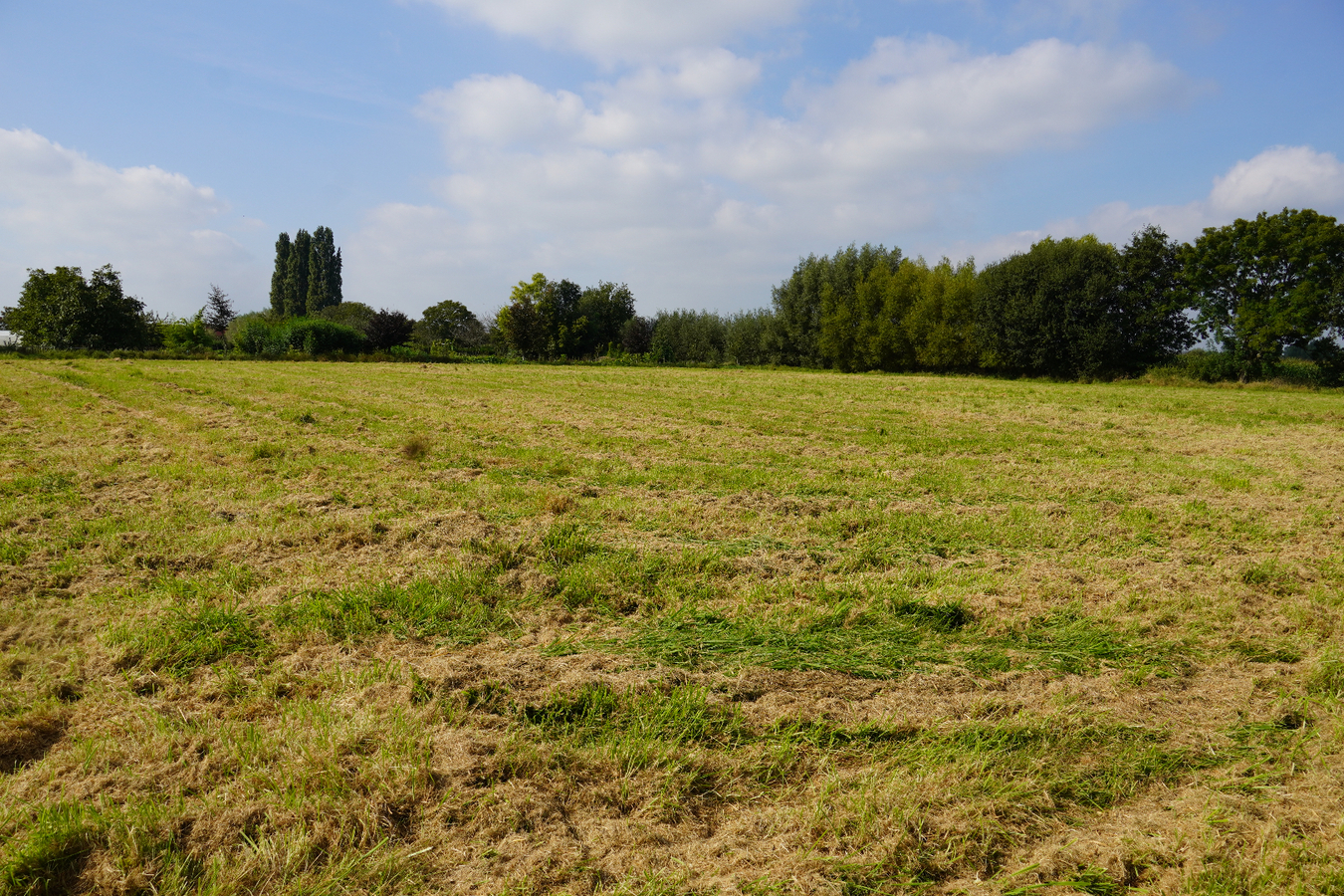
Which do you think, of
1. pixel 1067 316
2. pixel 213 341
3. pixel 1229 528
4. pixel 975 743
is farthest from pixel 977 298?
pixel 213 341

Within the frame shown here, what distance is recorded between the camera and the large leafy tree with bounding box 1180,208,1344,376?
2925 cm

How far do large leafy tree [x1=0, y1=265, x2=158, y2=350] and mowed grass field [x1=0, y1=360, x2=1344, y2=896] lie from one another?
150 ft

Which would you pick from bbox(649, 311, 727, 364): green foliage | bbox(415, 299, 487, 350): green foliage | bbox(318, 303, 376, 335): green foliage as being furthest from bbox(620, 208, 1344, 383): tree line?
bbox(318, 303, 376, 335): green foliage

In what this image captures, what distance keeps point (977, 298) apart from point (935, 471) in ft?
121

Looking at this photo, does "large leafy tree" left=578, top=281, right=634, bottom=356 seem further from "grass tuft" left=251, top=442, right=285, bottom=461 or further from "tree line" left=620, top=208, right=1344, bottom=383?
"grass tuft" left=251, top=442, right=285, bottom=461

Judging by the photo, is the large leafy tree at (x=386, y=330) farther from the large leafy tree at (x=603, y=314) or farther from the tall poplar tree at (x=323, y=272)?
the tall poplar tree at (x=323, y=272)

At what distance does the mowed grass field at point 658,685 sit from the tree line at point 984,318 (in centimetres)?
3339

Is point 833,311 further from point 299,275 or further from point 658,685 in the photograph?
point 299,275

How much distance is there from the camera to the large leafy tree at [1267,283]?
29250 mm

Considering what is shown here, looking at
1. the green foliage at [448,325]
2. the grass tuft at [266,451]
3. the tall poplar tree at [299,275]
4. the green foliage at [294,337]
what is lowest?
the grass tuft at [266,451]

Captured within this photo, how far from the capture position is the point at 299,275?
3356 inches

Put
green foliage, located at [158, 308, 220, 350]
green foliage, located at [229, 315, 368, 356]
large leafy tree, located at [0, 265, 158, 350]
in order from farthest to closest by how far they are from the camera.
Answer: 1. green foliage, located at [158, 308, 220, 350]
2. green foliage, located at [229, 315, 368, 356]
3. large leafy tree, located at [0, 265, 158, 350]

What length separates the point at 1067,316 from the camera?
35.8 m

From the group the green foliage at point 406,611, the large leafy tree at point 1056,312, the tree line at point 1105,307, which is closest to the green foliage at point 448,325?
the tree line at point 1105,307
